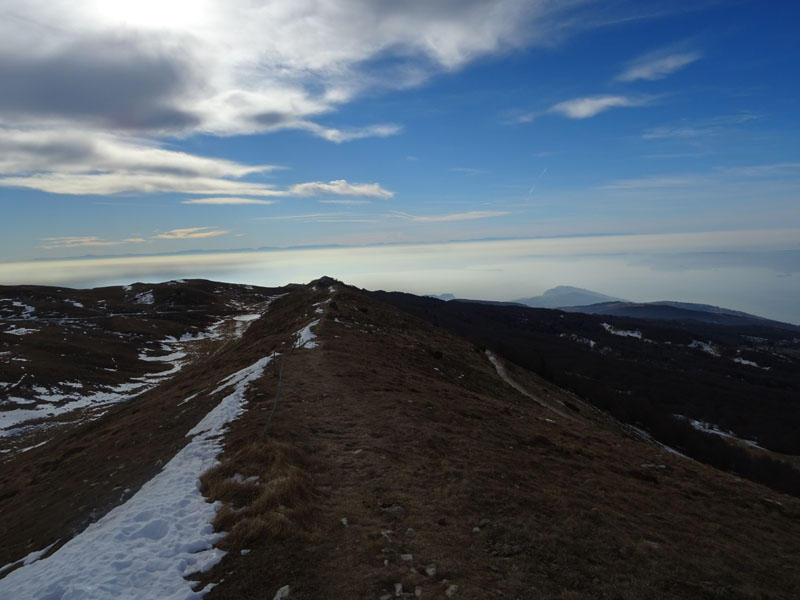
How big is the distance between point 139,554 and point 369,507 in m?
5.13

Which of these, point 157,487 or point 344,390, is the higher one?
point 344,390

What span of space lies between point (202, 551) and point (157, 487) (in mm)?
5026

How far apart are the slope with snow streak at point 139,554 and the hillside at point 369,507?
1.9 inches

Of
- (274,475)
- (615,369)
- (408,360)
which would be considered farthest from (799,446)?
(274,475)

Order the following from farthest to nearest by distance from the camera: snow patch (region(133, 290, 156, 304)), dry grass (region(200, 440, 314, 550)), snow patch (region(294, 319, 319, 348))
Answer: snow patch (region(133, 290, 156, 304)) → snow patch (region(294, 319, 319, 348)) → dry grass (region(200, 440, 314, 550))

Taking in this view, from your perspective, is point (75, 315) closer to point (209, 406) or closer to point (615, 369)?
point (209, 406)

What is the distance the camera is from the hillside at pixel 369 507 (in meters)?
7.96

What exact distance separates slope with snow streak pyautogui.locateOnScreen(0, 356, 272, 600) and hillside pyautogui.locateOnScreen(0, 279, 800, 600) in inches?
1.9

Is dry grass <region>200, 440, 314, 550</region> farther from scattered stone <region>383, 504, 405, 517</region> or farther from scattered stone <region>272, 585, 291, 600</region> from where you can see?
scattered stone <region>383, 504, 405, 517</region>

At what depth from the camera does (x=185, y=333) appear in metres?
108

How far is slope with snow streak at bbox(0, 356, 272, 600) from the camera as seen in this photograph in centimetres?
783

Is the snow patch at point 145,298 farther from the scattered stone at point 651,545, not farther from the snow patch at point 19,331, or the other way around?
the scattered stone at point 651,545

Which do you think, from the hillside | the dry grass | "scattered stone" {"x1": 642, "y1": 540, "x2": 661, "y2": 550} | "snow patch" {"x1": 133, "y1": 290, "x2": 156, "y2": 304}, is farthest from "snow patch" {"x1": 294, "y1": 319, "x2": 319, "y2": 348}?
"snow patch" {"x1": 133, "y1": 290, "x2": 156, "y2": 304}

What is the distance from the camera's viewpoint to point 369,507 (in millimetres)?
10320
